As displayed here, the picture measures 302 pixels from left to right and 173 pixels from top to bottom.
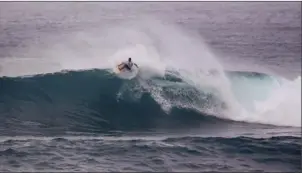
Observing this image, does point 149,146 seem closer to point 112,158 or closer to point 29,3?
point 112,158

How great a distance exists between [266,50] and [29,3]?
25828 millimetres

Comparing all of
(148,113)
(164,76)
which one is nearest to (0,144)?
(148,113)

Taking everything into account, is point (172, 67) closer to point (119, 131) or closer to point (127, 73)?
point (127, 73)

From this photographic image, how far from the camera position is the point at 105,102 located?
14.5m

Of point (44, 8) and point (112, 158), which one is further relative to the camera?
point (44, 8)

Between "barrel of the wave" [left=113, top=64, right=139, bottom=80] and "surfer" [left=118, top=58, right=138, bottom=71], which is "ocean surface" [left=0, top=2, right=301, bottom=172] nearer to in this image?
"barrel of the wave" [left=113, top=64, right=139, bottom=80]

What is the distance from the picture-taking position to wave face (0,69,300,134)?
13.0 m

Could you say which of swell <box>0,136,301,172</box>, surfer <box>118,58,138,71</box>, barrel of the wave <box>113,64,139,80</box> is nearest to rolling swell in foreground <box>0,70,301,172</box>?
swell <box>0,136,301,172</box>

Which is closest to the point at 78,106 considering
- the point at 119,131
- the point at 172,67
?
the point at 119,131

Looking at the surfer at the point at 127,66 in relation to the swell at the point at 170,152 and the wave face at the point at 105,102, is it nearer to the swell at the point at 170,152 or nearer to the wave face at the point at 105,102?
the wave face at the point at 105,102

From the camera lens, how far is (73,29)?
3575 cm

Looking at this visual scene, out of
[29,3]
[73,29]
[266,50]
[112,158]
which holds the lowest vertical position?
[112,158]

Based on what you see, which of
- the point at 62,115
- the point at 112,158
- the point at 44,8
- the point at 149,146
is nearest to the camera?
the point at 112,158

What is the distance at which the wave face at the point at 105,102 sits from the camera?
1298 centimetres
